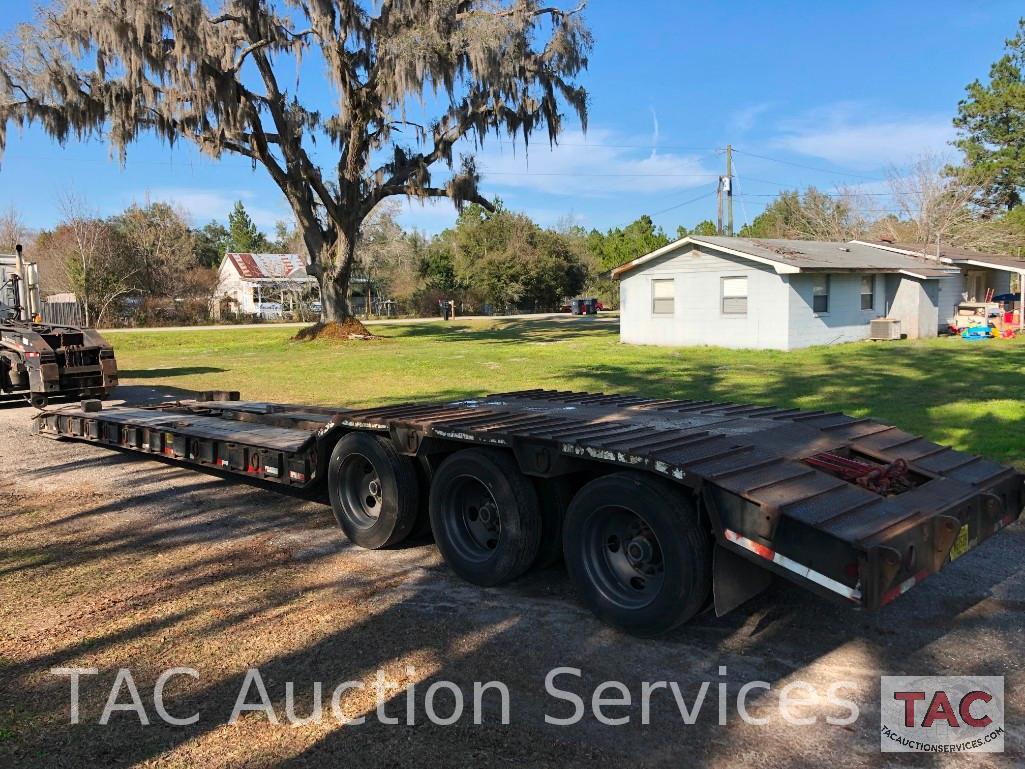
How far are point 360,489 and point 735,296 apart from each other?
20.1m

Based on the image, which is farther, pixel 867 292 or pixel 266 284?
pixel 266 284

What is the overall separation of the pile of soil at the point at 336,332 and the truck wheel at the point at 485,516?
25724 mm

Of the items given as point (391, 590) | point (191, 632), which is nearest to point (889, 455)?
point (391, 590)

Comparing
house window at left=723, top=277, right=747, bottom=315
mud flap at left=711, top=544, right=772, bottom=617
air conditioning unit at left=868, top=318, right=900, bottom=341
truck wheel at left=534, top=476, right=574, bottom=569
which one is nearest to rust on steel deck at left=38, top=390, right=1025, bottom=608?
mud flap at left=711, top=544, right=772, bottom=617

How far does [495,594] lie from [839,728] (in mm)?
2136

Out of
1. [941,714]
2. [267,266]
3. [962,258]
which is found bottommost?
[941,714]

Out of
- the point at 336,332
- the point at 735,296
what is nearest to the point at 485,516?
the point at 735,296

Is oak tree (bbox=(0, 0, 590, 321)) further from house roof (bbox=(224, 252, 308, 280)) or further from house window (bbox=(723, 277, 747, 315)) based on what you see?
house roof (bbox=(224, 252, 308, 280))

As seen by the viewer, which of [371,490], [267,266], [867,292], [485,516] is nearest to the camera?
[485,516]

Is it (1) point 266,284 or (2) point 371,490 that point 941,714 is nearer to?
(2) point 371,490

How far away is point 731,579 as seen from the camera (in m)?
3.97

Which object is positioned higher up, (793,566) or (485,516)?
(793,566)

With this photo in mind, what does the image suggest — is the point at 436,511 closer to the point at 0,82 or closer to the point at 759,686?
the point at 759,686

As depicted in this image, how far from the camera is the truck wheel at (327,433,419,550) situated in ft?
17.9
